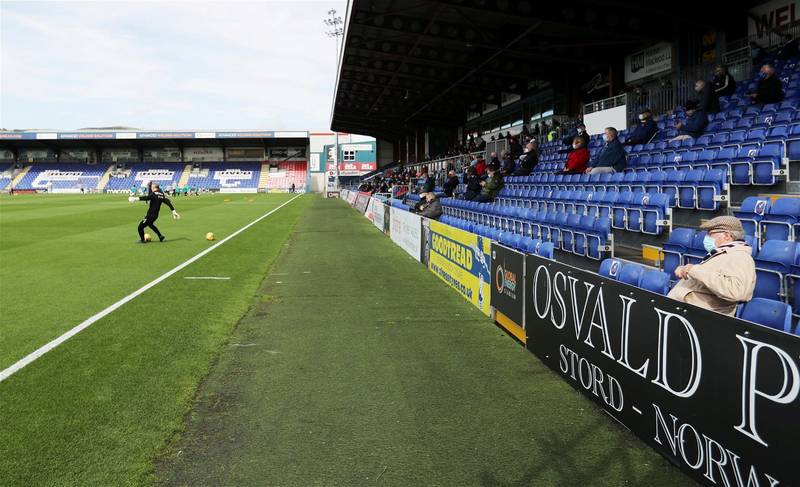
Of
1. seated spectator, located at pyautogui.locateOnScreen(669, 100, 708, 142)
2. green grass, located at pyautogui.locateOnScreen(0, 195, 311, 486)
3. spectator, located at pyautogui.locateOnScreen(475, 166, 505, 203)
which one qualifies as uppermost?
seated spectator, located at pyautogui.locateOnScreen(669, 100, 708, 142)

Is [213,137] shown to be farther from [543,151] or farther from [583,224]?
[583,224]

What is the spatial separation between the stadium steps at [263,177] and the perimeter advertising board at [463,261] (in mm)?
79775

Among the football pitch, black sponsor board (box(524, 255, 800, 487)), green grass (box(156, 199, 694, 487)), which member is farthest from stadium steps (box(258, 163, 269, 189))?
black sponsor board (box(524, 255, 800, 487))

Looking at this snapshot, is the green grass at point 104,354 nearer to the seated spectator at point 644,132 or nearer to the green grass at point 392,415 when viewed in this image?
the green grass at point 392,415

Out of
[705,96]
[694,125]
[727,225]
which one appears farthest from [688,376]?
[705,96]

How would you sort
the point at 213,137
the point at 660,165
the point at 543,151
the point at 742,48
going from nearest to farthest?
the point at 660,165 → the point at 742,48 → the point at 543,151 → the point at 213,137

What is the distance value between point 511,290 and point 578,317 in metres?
1.99

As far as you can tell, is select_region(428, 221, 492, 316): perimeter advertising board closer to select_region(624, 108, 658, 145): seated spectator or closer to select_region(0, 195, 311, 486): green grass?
select_region(0, 195, 311, 486): green grass

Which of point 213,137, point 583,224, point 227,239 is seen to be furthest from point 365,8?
point 213,137

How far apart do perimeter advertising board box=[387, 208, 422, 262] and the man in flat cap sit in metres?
9.71

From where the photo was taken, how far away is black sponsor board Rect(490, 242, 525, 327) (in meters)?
6.88

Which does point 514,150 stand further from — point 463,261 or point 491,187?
point 463,261

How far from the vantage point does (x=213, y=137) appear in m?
86.8

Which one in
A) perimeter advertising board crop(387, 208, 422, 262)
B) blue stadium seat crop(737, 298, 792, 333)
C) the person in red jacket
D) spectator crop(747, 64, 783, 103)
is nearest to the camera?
blue stadium seat crop(737, 298, 792, 333)
